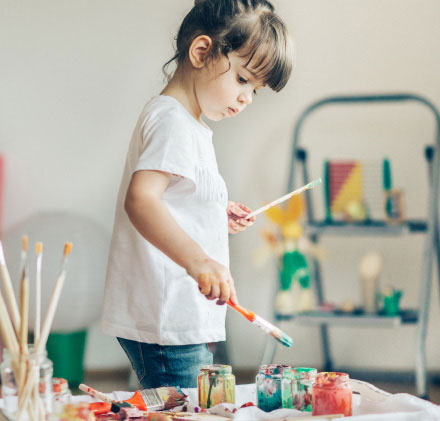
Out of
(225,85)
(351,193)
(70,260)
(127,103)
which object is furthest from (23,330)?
(127,103)

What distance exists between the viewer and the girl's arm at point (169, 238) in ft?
2.52

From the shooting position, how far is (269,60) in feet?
3.23

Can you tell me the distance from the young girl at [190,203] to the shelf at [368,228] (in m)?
1.35

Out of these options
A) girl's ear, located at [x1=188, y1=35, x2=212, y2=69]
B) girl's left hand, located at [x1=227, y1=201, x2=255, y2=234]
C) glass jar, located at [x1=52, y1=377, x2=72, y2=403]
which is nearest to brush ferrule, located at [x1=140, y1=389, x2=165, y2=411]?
glass jar, located at [x1=52, y1=377, x2=72, y2=403]

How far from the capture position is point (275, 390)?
31.8 inches

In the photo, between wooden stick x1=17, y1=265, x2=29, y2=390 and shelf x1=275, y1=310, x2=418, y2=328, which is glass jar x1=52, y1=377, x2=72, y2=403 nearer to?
wooden stick x1=17, y1=265, x2=29, y2=390

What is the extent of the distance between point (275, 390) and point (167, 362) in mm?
237

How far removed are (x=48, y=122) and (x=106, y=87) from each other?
0.28 meters

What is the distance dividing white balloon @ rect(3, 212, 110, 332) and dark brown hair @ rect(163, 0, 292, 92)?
1.48 metres

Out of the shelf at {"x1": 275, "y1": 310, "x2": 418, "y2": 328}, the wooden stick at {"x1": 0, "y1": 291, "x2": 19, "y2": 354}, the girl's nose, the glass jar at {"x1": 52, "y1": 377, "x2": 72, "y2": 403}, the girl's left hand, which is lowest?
the glass jar at {"x1": 52, "y1": 377, "x2": 72, "y2": 403}

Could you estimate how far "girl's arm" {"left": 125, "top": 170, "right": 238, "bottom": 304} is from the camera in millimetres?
767

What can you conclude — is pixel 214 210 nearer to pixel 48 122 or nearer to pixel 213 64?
pixel 213 64

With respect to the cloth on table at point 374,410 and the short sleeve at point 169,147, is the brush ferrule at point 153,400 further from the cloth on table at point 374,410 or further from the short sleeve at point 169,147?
the short sleeve at point 169,147

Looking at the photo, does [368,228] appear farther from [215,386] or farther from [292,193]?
[215,386]
